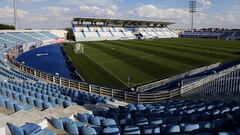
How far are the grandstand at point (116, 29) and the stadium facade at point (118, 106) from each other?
5395 centimetres

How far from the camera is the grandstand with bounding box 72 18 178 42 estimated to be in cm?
9000

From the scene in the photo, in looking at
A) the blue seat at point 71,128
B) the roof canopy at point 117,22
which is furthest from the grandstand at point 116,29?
the blue seat at point 71,128

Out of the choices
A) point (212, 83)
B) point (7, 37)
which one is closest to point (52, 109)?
point (212, 83)

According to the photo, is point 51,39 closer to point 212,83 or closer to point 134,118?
point 212,83

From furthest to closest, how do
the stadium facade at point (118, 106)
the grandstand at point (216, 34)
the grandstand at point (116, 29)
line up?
the grandstand at point (216, 34) → the grandstand at point (116, 29) → the stadium facade at point (118, 106)

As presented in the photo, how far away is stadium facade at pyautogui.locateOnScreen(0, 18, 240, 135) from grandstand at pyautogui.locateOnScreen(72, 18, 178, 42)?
5395 centimetres

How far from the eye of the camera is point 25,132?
7.14 metres

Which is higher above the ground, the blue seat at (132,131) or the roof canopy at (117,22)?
the roof canopy at (117,22)

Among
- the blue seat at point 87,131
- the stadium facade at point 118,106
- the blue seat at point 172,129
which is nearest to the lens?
the blue seat at point 87,131

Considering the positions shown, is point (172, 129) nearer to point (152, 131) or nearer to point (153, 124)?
point (152, 131)

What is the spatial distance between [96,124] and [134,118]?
61.0 inches

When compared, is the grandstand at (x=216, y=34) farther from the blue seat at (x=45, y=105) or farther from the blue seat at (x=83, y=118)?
the blue seat at (x=83, y=118)

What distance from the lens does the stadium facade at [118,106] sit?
8055mm

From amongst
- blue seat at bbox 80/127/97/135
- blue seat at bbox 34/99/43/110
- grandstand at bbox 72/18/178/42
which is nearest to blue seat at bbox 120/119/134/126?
blue seat at bbox 80/127/97/135
